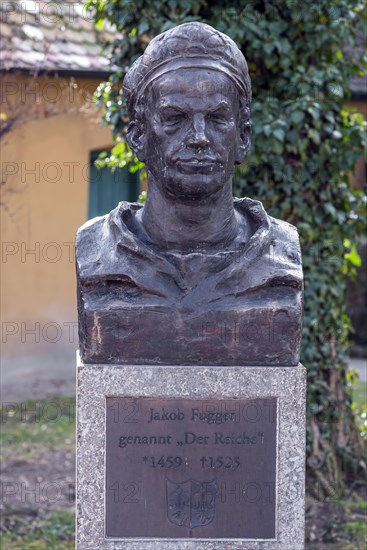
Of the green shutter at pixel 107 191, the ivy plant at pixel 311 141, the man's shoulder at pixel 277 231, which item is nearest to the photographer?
the man's shoulder at pixel 277 231

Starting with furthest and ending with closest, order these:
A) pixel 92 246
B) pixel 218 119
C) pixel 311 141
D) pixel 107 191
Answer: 1. pixel 107 191
2. pixel 311 141
3. pixel 92 246
4. pixel 218 119

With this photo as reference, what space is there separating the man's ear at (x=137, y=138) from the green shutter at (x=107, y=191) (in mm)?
6660

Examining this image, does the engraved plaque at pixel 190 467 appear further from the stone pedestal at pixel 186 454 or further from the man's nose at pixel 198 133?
the man's nose at pixel 198 133

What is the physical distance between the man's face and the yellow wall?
5.95m

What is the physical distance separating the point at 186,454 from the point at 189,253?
80 centimetres

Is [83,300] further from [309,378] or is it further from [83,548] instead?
[309,378]

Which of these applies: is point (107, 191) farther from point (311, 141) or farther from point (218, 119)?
point (218, 119)

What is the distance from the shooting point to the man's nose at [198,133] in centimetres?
399

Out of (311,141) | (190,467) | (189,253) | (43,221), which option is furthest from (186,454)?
(43,221)

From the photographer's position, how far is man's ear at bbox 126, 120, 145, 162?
4.27 metres

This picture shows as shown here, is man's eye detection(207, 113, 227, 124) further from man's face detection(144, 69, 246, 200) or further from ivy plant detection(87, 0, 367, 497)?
ivy plant detection(87, 0, 367, 497)

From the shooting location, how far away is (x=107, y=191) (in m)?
11.1

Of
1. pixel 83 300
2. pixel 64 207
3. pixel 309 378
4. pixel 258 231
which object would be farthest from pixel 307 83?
pixel 64 207

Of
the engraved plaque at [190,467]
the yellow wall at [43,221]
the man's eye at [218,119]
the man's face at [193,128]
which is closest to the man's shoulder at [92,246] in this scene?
the man's face at [193,128]
